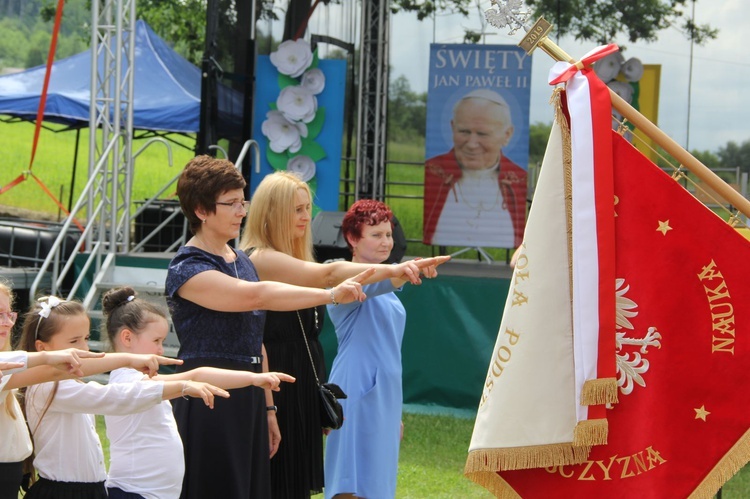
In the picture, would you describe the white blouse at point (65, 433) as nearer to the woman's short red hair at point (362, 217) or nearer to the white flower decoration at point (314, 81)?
the woman's short red hair at point (362, 217)

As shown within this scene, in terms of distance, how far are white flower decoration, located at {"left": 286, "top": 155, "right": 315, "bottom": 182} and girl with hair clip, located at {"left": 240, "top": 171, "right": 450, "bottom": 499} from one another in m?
5.53

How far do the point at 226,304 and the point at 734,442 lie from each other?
152 cm

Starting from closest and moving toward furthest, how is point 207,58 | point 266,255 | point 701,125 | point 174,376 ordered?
point 174,376 < point 266,255 < point 207,58 < point 701,125

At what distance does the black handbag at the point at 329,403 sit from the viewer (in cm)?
377

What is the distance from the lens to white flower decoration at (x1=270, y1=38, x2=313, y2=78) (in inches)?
379

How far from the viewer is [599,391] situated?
9.78 feet

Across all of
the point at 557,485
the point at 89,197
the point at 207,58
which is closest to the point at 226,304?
the point at 557,485

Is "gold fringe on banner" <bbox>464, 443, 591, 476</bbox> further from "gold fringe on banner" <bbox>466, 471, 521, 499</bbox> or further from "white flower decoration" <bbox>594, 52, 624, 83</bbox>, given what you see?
"white flower decoration" <bbox>594, 52, 624, 83</bbox>

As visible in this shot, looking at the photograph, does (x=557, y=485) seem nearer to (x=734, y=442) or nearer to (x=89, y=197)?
(x=734, y=442)

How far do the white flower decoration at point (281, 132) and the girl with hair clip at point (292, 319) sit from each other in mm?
5599

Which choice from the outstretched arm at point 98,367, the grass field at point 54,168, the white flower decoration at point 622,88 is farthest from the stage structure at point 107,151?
the grass field at point 54,168

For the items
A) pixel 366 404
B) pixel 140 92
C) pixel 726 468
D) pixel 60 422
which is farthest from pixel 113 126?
pixel 726 468

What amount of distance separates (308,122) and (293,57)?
2.11 ft

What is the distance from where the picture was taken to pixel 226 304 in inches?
122
